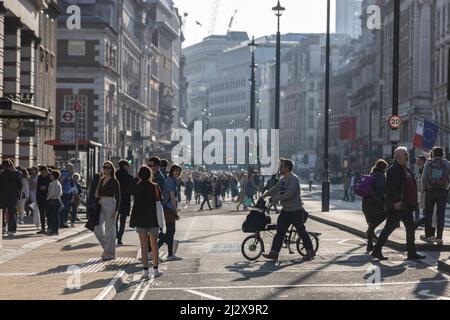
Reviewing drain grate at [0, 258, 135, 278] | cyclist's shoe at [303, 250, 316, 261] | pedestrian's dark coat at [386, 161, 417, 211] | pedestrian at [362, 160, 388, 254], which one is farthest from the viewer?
pedestrian at [362, 160, 388, 254]

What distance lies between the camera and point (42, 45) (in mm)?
51250

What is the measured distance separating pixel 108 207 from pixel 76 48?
57929 mm

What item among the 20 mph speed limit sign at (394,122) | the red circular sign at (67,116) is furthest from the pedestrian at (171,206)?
the red circular sign at (67,116)

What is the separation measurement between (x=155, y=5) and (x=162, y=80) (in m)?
9.45

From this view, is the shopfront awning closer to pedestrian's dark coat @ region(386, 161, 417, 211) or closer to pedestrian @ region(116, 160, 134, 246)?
pedestrian @ region(116, 160, 134, 246)

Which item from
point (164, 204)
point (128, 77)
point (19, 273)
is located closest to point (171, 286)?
point (19, 273)

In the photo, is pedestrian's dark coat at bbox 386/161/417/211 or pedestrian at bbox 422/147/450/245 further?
pedestrian at bbox 422/147/450/245

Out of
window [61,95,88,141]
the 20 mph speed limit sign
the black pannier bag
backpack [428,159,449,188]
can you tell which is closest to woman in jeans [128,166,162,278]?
the black pannier bag

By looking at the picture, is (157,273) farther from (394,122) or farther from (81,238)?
(394,122)

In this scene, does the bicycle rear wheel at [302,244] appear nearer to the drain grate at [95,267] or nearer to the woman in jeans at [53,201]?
the drain grate at [95,267]

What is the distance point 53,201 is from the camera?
30.1 m

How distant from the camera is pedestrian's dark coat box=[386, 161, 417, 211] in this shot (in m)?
20.5

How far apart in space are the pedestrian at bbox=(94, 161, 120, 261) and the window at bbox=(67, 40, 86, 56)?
189 feet

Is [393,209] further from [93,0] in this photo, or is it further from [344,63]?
[344,63]
